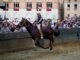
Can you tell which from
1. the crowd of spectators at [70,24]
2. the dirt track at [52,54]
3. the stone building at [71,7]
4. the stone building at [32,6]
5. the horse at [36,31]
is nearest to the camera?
the dirt track at [52,54]

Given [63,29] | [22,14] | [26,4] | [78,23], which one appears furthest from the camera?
[26,4]

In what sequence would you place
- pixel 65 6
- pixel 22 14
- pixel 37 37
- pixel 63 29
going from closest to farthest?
1. pixel 37 37
2. pixel 63 29
3. pixel 22 14
4. pixel 65 6

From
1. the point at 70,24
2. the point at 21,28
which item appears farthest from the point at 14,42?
the point at 70,24

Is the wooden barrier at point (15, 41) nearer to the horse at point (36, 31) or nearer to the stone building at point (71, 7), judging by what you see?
the horse at point (36, 31)

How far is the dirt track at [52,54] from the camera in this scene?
19.0 metres

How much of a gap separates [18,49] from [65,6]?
243 feet

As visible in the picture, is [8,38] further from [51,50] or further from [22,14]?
[22,14]

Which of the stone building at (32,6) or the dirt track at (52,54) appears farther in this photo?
the stone building at (32,6)

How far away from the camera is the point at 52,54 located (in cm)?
2086

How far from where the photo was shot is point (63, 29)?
27.4m

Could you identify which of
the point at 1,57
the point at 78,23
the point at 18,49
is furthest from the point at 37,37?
the point at 78,23

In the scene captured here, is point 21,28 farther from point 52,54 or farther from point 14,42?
point 52,54

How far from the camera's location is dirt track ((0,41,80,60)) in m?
19.0

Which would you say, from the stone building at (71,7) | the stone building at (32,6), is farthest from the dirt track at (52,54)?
the stone building at (71,7)
